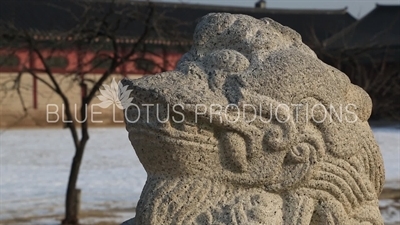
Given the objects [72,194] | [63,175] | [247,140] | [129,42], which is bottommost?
[63,175]

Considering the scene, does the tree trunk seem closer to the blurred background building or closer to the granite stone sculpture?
the blurred background building

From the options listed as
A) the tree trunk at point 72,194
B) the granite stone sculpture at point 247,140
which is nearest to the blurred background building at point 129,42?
the tree trunk at point 72,194

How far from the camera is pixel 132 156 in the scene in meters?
11.7

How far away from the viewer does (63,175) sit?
9219 mm

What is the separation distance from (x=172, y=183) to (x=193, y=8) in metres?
20.4

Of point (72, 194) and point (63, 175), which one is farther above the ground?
point (72, 194)

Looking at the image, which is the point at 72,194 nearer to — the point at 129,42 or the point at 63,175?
the point at 63,175

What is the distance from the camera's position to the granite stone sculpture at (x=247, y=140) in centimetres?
207

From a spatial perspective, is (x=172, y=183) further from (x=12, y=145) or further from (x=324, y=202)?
(x=12, y=145)

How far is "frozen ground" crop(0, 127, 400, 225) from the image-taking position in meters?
6.91

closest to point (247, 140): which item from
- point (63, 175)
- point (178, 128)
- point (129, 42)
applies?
point (178, 128)

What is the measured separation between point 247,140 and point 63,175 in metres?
7.52

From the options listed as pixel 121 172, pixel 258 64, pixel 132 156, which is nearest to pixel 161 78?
pixel 258 64

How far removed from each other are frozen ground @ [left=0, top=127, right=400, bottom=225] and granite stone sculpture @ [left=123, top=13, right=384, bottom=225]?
4198mm
